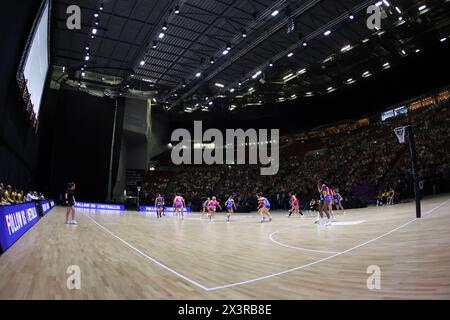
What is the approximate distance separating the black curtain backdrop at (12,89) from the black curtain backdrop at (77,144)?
420 inches

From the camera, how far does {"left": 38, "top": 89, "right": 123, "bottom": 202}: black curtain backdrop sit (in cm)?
2886

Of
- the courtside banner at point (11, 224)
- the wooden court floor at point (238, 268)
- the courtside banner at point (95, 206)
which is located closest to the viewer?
the wooden court floor at point (238, 268)

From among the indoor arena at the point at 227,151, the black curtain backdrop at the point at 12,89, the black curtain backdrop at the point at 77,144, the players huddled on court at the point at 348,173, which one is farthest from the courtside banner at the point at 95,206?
the black curtain backdrop at the point at 12,89

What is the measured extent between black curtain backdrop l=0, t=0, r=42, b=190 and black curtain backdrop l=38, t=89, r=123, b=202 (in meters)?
10.7

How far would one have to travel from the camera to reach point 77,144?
29875 mm

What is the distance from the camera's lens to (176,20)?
20859 millimetres

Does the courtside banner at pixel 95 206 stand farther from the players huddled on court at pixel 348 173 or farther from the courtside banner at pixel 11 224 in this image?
the courtside banner at pixel 11 224

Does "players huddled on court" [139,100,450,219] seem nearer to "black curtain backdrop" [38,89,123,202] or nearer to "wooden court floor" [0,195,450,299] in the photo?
"wooden court floor" [0,195,450,299]

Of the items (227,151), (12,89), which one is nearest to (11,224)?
(12,89)

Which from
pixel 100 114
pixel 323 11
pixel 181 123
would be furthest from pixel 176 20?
pixel 181 123

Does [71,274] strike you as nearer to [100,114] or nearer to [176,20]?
[176,20]

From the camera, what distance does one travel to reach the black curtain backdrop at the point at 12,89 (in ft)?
34.6

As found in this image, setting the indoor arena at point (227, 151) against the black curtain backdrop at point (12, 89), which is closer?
the indoor arena at point (227, 151)
